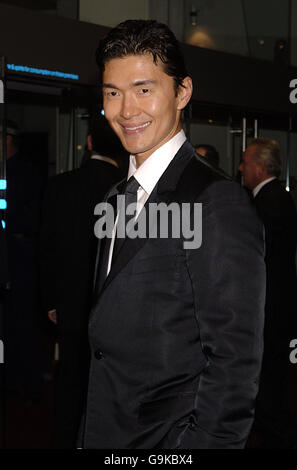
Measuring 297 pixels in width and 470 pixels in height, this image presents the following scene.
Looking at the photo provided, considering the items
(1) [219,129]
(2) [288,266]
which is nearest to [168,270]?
(2) [288,266]

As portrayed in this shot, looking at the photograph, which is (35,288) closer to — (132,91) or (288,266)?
(288,266)

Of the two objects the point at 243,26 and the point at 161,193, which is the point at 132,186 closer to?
the point at 161,193

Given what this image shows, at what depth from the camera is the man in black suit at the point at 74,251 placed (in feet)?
10.7

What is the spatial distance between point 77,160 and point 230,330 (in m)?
4.84

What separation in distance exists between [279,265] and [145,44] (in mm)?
2722

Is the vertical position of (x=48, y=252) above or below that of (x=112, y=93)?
below

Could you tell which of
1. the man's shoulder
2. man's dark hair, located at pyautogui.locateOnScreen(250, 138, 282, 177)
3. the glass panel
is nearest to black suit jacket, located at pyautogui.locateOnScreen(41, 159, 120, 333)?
man's dark hair, located at pyautogui.locateOnScreen(250, 138, 282, 177)

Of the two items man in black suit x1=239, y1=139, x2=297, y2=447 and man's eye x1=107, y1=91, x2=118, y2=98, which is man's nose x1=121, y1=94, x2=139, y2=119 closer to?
man's eye x1=107, y1=91, x2=118, y2=98

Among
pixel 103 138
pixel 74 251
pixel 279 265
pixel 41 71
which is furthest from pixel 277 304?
pixel 41 71

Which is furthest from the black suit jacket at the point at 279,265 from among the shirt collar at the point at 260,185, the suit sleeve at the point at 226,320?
the suit sleeve at the point at 226,320

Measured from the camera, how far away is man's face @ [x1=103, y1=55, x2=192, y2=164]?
56.7 inches

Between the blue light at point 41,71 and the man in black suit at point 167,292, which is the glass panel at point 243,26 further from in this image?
the man in black suit at point 167,292

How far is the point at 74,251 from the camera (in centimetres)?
332

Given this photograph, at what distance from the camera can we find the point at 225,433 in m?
1.25
